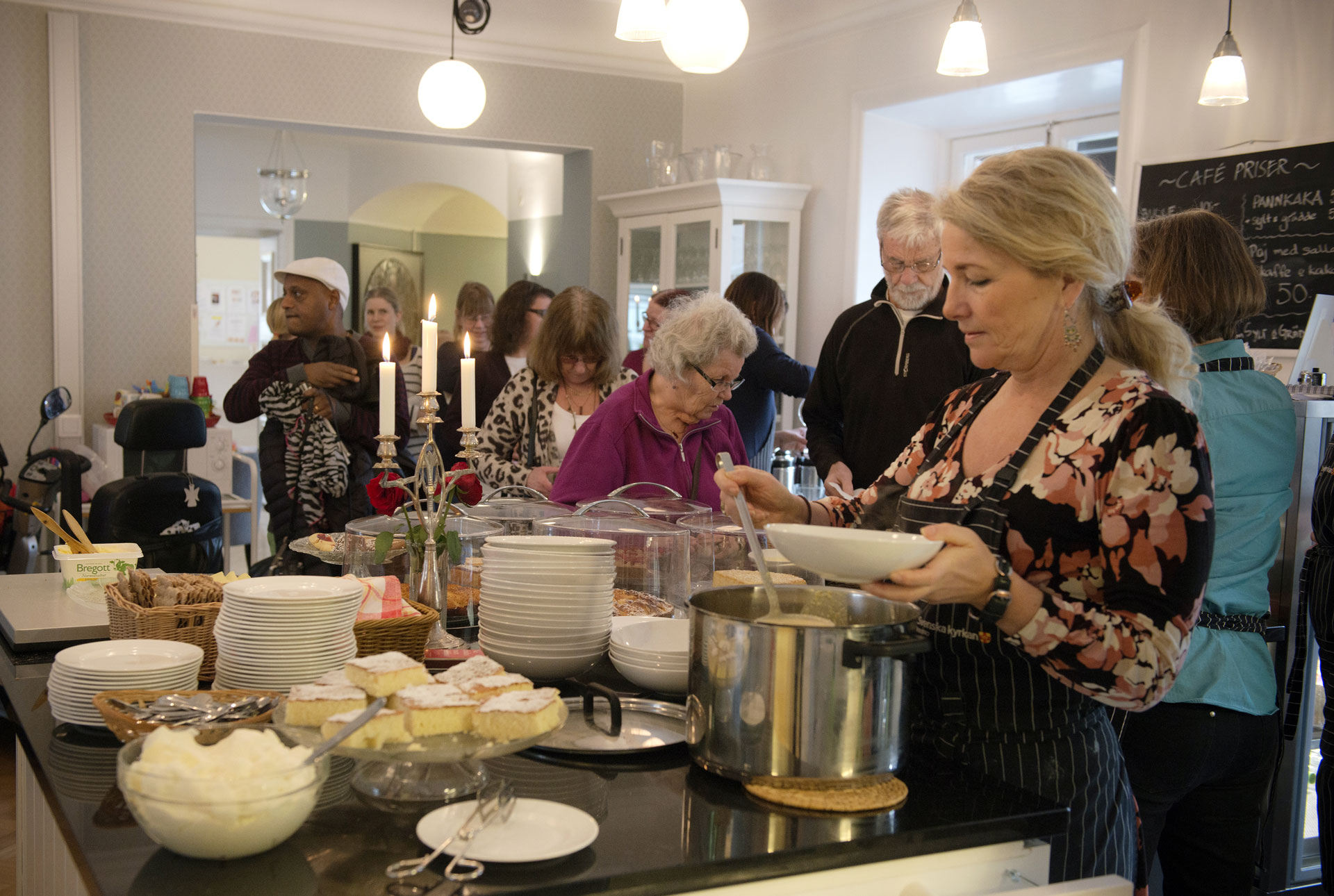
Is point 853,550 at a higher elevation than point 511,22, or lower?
lower

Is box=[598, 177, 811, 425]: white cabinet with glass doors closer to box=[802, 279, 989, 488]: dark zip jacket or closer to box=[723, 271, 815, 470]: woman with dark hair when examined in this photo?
box=[723, 271, 815, 470]: woman with dark hair

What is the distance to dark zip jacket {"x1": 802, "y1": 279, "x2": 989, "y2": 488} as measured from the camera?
3.18m

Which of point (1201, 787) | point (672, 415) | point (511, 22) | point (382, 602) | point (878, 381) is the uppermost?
point (511, 22)

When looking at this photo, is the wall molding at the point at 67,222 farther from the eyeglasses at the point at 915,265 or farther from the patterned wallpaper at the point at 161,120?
the eyeglasses at the point at 915,265

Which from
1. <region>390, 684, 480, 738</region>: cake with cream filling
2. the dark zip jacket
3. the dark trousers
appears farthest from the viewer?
the dark zip jacket

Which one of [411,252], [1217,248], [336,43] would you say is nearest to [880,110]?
[336,43]

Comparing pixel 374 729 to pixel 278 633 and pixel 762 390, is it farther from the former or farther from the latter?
pixel 762 390

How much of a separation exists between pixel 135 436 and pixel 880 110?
11.8 feet

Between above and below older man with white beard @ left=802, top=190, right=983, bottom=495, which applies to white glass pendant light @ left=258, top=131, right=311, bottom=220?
above

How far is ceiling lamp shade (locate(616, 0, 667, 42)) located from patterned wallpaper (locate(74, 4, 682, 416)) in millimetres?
3082

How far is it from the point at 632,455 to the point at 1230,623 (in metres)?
1.41

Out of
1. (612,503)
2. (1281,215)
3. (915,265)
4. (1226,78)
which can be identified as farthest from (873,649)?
(1281,215)

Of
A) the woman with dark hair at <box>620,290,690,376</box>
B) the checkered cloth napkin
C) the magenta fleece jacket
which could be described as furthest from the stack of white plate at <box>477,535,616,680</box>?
the woman with dark hair at <box>620,290,690,376</box>

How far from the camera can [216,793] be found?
0.96 meters
